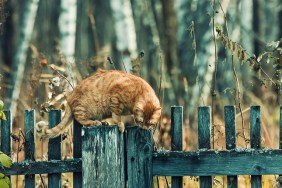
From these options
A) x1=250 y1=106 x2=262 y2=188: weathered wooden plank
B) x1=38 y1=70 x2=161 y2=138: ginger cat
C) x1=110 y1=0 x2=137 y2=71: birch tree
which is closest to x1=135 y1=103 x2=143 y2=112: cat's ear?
x1=38 y1=70 x2=161 y2=138: ginger cat

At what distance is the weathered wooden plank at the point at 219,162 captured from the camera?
14.0ft

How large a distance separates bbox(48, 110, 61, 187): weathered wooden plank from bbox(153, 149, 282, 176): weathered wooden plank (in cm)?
60

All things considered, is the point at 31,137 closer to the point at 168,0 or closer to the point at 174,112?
the point at 174,112

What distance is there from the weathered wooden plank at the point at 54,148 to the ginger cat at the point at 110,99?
0.11m

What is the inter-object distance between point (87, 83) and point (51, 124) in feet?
1.38

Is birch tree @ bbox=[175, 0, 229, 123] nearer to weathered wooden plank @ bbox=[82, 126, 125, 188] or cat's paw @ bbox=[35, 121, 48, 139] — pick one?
cat's paw @ bbox=[35, 121, 48, 139]

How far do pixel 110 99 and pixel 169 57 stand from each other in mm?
11365

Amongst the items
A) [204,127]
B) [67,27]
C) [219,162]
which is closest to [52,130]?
[204,127]

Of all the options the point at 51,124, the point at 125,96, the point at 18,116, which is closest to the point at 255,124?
the point at 125,96

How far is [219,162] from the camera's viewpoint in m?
4.32

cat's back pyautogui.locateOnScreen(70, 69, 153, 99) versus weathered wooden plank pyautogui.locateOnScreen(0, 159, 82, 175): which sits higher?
cat's back pyautogui.locateOnScreen(70, 69, 153, 99)

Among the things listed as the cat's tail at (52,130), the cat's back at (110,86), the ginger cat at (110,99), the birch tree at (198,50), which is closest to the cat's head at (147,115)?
the ginger cat at (110,99)

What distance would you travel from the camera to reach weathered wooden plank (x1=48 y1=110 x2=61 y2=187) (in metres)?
4.57

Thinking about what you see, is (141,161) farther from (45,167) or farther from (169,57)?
(169,57)
